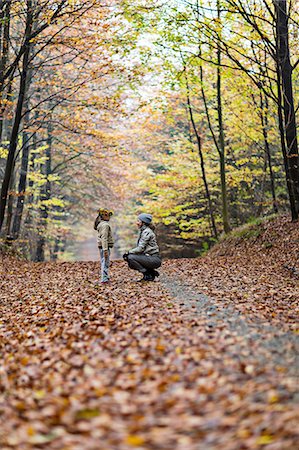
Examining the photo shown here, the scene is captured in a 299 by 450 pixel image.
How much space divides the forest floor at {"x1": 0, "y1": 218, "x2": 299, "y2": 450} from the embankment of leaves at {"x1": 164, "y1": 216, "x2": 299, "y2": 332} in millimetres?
63

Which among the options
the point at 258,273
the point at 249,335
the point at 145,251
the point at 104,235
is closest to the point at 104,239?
the point at 104,235

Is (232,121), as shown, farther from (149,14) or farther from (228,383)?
(228,383)

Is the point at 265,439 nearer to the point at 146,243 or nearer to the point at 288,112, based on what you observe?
the point at 146,243

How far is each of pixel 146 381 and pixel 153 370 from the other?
228 millimetres

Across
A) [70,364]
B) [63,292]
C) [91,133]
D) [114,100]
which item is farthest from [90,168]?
[70,364]

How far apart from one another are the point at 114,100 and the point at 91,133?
78.7 inches

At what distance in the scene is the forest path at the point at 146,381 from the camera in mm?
3213

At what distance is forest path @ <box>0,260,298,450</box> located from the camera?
3213mm

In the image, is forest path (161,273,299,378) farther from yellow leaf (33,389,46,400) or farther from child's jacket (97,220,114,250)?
child's jacket (97,220,114,250)

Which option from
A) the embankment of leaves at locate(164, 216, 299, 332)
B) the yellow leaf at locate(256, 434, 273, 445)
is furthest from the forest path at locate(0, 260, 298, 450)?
the embankment of leaves at locate(164, 216, 299, 332)

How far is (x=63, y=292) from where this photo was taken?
390 inches

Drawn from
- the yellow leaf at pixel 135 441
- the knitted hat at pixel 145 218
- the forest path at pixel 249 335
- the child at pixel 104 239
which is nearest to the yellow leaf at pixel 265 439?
the yellow leaf at pixel 135 441

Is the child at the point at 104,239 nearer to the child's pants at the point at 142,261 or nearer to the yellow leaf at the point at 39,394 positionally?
the child's pants at the point at 142,261

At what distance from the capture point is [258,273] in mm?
11086
